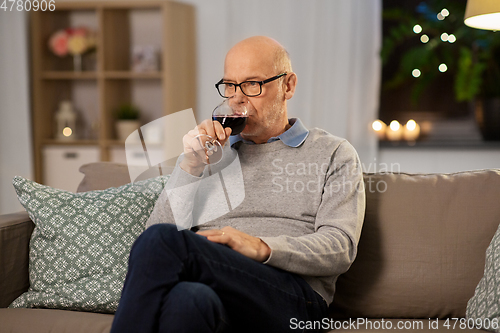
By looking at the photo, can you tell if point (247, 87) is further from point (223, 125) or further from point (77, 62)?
point (77, 62)

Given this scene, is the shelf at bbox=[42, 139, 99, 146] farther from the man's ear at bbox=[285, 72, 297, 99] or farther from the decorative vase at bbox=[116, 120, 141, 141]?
the man's ear at bbox=[285, 72, 297, 99]

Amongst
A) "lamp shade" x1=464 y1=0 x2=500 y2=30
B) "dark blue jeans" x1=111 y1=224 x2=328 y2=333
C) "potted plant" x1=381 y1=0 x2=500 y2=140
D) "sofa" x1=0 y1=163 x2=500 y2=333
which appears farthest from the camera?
"potted plant" x1=381 y1=0 x2=500 y2=140

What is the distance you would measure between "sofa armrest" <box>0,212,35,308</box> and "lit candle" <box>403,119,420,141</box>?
2.56 m

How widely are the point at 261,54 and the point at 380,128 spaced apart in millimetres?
1976

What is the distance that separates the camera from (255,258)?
1.16m

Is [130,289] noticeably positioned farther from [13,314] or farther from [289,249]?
[13,314]

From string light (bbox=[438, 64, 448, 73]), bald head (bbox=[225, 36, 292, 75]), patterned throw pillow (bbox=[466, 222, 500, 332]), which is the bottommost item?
patterned throw pillow (bbox=[466, 222, 500, 332])

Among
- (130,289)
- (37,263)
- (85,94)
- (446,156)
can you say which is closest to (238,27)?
(85,94)

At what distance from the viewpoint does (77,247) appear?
4.63 feet

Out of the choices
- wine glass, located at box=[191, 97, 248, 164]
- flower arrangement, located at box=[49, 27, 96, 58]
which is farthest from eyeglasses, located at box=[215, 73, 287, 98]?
flower arrangement, located at box=[49, 27, 96, 58]

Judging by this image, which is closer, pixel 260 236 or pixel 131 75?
pixel 260 236

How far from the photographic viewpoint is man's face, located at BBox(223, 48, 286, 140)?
59.8 inches

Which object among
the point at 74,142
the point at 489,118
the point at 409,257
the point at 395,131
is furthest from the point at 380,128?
the point at 74,142

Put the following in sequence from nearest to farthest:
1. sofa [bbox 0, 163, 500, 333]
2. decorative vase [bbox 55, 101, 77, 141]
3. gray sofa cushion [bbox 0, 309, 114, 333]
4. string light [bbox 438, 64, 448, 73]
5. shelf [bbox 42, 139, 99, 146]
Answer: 1. gray sofa cushion [bbox 0, 309, 114, 333]
2. sofa [bbox 0, 163, 500, 333]
3. string light [bbox 438, 64, 448, 73]
4. shelf [bbox 42, 139, 99, 146]
5. decorative vase [bbox 55, 101, 77, 141]
